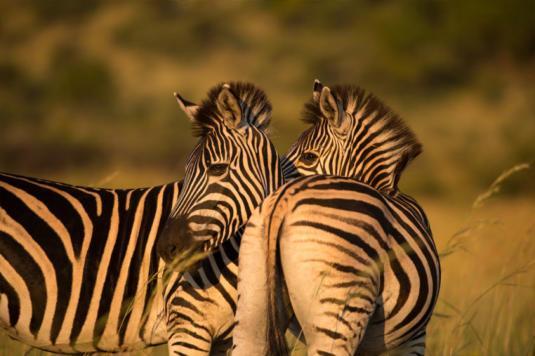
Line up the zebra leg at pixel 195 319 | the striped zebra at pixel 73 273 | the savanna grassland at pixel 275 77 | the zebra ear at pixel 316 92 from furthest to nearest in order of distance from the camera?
1. the savanna grassland at pixel 275 77
2. the zebra ear at pixel 316 92
3. the striped zebra at pixel 73 273
4. the zebra leg at pixel 195 319

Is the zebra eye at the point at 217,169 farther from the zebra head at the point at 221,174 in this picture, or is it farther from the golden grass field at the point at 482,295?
the golden grass field at the point at 482,295

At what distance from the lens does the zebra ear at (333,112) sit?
563cm

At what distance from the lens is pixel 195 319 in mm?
4820

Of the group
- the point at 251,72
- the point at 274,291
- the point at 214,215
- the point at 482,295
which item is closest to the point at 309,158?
the point at 214,215

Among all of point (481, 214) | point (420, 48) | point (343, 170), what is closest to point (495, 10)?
point (420, 48)

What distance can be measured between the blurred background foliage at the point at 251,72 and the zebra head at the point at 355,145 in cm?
1608

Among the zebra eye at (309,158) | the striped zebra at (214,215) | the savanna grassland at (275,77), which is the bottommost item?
the striped zebra at (214,215)

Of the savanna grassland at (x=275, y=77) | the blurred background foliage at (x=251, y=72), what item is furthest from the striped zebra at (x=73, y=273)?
the blurred background foliage at (x=251, y=72)

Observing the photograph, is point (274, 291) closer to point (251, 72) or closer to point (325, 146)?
point (325, 146)

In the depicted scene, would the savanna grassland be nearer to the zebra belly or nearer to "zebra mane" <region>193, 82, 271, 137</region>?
"zebra mane" <region>193, 82, 271, 137</region>

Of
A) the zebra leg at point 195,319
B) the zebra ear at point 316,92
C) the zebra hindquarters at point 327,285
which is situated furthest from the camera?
the zebra ear at point 316,92

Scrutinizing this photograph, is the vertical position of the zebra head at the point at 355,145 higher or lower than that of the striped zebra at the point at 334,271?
higher

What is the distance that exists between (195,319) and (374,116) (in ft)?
6.85

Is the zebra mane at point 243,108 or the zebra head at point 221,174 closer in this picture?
the zebra head at point 221,174
